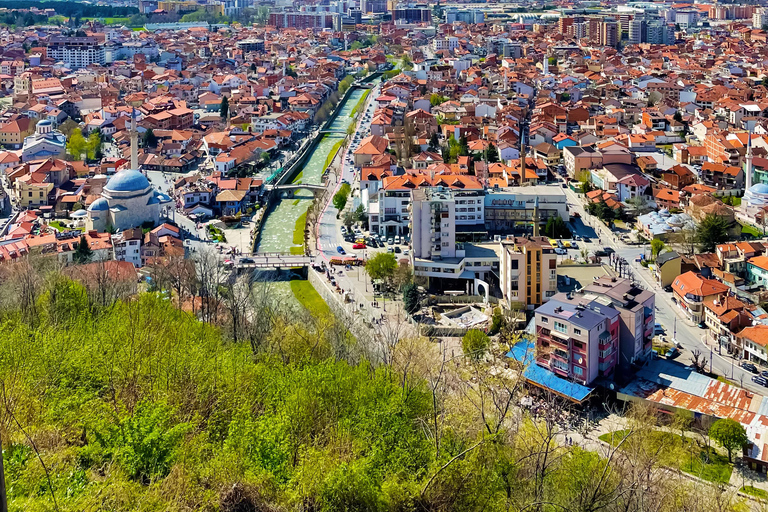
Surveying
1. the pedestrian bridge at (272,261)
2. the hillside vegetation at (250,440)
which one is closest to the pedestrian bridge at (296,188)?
the pedestrian bridge at (272,261)

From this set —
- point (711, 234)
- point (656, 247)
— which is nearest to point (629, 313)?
point (656, 247)

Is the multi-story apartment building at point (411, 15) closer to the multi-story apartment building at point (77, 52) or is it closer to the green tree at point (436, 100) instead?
the multi-story apartment building at point (77, 52)

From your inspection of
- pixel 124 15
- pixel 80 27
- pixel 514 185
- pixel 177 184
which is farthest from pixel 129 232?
pixel 124 15

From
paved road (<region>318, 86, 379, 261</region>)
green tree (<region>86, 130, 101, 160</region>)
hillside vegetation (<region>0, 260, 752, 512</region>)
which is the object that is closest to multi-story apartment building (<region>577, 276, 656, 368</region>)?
hillside vegetation (<region>0, 260, 752, 512</region>)

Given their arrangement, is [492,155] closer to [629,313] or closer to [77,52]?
[629,313]

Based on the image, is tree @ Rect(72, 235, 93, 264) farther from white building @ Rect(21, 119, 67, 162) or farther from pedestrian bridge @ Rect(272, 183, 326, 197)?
white building @ Rect(21, 119, 67, 162)

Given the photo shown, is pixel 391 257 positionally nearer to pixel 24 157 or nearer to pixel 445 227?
pixel 445 227
